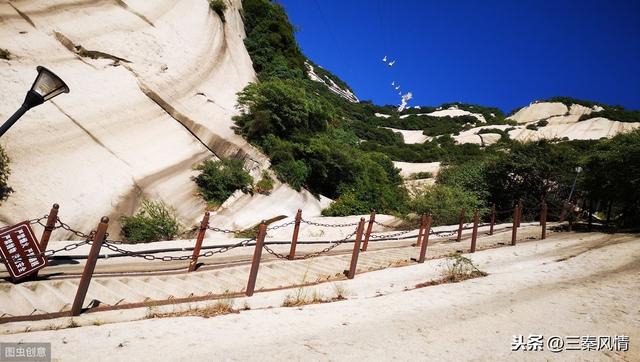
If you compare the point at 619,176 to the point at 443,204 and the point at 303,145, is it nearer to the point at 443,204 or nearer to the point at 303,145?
the point at 443,204

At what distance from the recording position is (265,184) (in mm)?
18438

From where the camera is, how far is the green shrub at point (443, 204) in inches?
870

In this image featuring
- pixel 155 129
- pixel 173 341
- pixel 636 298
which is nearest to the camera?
pixel 173 341

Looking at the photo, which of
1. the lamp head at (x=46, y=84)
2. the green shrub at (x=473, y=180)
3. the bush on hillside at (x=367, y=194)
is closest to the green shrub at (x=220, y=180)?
the bush on hillside at (x=367, y=194)

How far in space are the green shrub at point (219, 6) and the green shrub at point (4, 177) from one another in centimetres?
1936

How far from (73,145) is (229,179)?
639 centimetres

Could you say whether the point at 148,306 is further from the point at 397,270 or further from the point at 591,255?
the point at 591,255

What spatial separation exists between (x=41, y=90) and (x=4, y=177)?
882 cm

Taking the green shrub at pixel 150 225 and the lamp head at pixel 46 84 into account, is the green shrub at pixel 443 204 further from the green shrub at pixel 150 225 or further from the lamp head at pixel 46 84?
the lamp head at pixel 46 84

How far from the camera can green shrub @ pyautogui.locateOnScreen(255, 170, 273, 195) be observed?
18139 mm

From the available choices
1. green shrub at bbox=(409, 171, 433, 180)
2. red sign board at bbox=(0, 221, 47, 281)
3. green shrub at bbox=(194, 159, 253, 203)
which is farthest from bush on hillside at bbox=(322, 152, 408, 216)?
red sign board at bbox=(0, 221, 47, 281)

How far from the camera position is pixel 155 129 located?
17.3m

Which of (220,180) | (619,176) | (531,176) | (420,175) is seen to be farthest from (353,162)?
(420,175)

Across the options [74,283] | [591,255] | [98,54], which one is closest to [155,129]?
[98,54]
